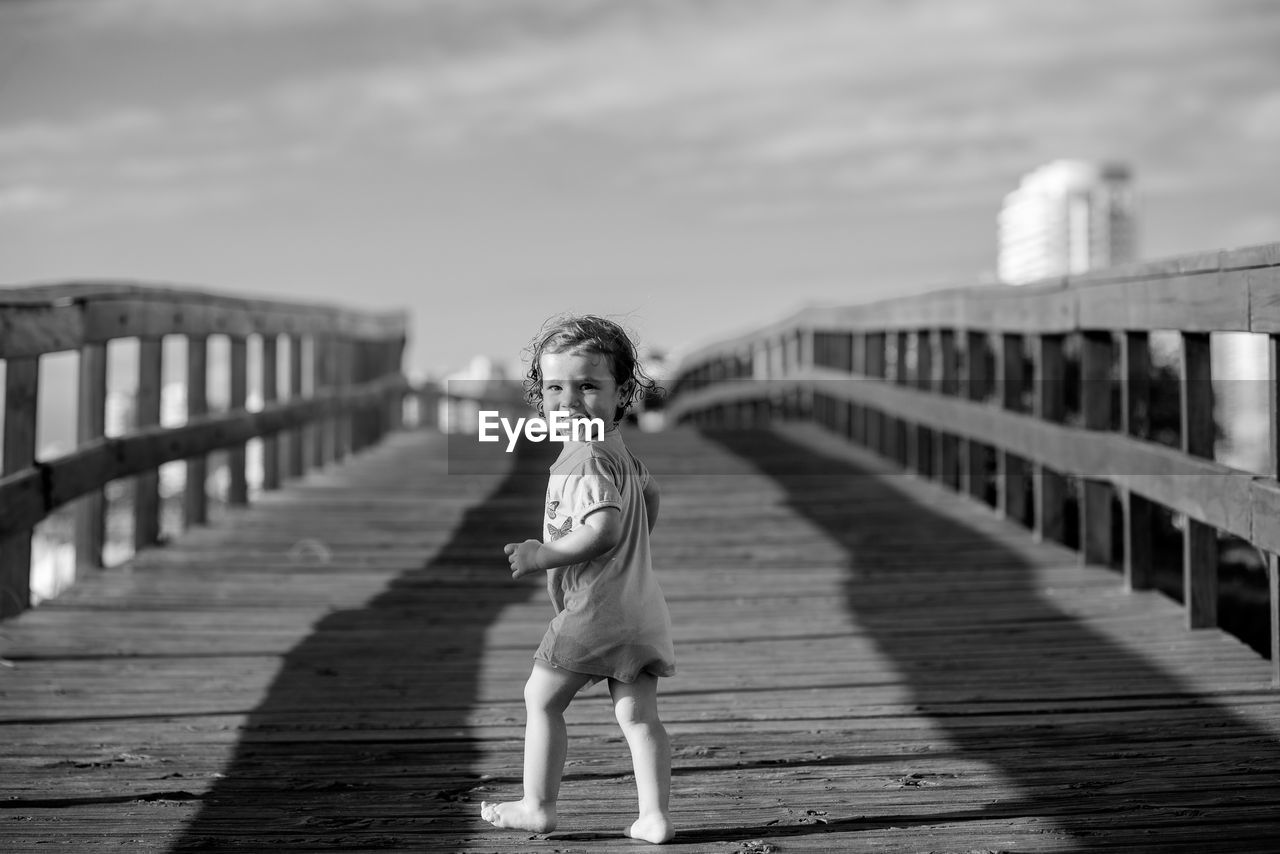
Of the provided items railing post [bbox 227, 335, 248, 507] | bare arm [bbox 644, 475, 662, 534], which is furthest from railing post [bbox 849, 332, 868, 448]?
bare arm [bbox 644, 475, 662, 534]

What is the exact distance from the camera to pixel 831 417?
1305 cm

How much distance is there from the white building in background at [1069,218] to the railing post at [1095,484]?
158916 mm

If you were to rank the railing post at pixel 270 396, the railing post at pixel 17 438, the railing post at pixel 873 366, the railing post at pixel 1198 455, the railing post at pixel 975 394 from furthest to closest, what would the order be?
the railing post at pixel 873 366 → the railing post at pixel 270 396 → the railing post at pixel 975 394 → the railing post at pixel 17 438 → the railing post at pixel 1198 455

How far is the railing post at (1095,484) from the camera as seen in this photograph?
6.29 m

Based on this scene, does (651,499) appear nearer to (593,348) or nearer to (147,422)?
(593,348)

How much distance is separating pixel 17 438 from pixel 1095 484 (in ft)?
13.7

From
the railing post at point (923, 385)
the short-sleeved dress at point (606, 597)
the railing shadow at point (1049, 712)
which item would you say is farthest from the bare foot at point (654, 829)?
the railing post at point (923, 385)

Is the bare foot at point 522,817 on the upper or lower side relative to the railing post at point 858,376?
lower

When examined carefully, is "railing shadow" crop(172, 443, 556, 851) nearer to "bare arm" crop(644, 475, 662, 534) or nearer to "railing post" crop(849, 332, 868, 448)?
"bare arm" crop(644, 475, 662, 534)

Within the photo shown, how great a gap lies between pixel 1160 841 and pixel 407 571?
412 centimetres

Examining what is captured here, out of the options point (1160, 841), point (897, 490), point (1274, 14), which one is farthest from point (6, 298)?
point (1274, 14)

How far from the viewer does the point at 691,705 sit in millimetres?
4402

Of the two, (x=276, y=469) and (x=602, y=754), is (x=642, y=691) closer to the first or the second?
(x=602, y=754)

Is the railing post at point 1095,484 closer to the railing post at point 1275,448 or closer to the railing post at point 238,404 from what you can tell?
the railing post at point 1275,448
